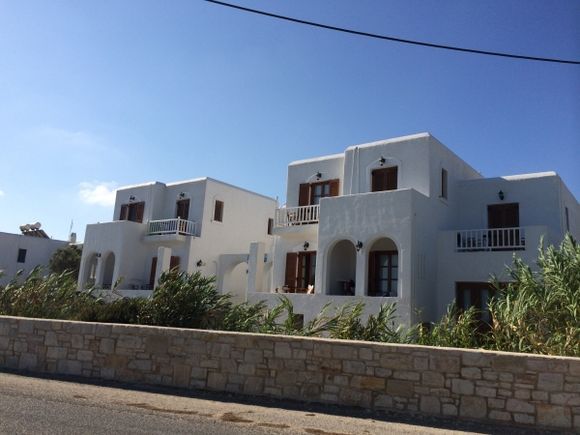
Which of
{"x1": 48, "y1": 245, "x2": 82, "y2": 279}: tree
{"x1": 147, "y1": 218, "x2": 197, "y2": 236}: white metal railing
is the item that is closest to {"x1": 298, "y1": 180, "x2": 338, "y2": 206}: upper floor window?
{"x1": 147, "y1": 218, "x2": 197, "y2": 236}: white metal railing

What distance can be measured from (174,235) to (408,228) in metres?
12.4

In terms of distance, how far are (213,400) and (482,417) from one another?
3.83 meters

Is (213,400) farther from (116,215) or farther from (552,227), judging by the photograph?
(116,215)

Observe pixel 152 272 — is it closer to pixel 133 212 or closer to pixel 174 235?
pixel 174 235

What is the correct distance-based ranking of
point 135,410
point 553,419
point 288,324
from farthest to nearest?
point 288,324
point 135,410
point 553,419

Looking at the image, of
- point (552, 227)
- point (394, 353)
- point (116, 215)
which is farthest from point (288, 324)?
point (116, 215)

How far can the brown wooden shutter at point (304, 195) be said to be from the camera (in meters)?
18.7

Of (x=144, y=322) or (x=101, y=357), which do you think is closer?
(x=101, y=357)

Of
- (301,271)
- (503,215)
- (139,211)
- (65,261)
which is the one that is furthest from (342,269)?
(65,261)

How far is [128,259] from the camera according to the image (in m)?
24.0

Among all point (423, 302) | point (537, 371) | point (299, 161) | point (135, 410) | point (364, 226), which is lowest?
point (135, 410)

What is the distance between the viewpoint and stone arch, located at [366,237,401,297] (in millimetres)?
15336

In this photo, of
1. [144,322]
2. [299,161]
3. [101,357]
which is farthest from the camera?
[299,161]

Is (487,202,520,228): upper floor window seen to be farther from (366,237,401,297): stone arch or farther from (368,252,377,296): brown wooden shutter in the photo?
(368,252,377,296): brown wooden shutter
